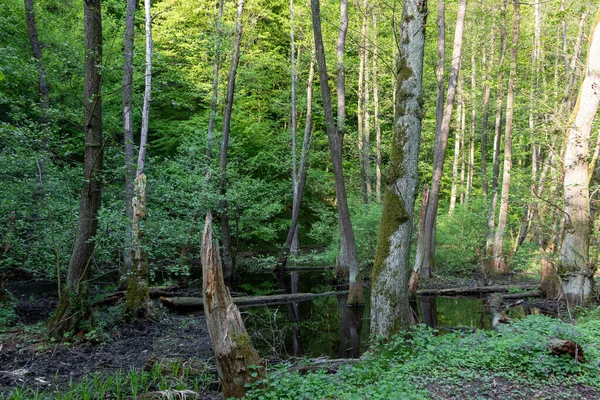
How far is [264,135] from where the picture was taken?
2195 centimetres

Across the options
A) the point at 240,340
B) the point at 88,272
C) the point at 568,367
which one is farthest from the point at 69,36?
the point at 568,367

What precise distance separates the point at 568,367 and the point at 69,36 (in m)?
16.0

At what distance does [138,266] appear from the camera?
340 inches

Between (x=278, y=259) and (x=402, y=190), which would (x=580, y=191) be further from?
(x=278, y=259)

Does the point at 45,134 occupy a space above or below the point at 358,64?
below

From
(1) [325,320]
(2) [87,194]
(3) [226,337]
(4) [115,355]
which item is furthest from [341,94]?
(3) [226,337]

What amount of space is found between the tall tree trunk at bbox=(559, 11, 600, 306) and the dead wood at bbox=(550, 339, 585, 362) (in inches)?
174

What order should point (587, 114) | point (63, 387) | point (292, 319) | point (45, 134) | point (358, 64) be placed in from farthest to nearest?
point (358, 64), point (292, 319), point (587, 114), point (45, 134), point (63, 387)

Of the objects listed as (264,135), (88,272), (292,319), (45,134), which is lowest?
(292,319)

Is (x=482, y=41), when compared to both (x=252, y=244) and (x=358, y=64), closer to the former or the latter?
(x=358, y=64)

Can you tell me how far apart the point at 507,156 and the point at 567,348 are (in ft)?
34.6

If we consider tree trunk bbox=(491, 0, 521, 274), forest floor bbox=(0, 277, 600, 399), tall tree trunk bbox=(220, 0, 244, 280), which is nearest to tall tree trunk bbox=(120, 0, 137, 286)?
forest floor bbox=(0, 277, 600, 399)

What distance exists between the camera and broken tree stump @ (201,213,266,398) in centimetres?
425

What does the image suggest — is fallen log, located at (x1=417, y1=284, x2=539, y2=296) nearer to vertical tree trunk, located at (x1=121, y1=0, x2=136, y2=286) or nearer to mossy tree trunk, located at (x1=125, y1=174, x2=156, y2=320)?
mossy tree trunk, located at (x1=125, y1=174, x2=156, y2=320)
